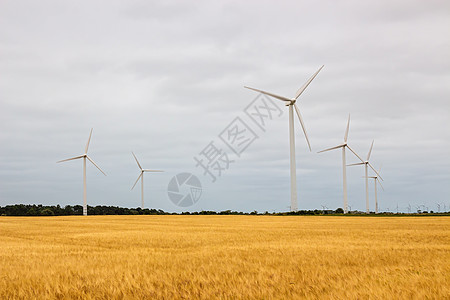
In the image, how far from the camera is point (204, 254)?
16.0 metres

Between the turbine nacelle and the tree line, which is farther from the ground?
the turbine nacelle

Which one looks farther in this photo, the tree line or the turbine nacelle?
the tree line

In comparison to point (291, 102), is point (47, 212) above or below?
below

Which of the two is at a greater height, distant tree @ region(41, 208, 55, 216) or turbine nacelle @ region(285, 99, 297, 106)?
turbine nacelle @ region(285, 99, 297, 106)

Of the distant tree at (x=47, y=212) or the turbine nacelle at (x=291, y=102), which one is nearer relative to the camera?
the turbine nacelle at (x=291, y=102)

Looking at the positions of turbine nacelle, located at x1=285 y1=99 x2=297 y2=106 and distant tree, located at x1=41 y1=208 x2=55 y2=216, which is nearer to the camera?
turbine nacelle, located at x1=285 y1=99 x2=297 y2=106

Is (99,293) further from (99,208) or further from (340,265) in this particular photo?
(99,208)

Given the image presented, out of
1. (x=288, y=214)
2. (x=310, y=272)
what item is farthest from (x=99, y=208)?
(x=310, y=272)

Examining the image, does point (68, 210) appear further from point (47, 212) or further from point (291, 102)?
point (291, 102)

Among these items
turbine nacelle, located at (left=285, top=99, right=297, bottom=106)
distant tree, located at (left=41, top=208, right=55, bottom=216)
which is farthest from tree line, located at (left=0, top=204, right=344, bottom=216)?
turbine nacelle, located at (left=285, top=99, right=297, bottom=106)

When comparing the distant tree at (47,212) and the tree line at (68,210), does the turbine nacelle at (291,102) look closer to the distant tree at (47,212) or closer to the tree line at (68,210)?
the tree line at (68,210)

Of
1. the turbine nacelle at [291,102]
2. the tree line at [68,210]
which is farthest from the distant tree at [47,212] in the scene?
the turbine nacelle at [291,102]

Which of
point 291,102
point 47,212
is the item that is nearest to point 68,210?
point 47,212

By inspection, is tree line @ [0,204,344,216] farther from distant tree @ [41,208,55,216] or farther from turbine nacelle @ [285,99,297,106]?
Answer: turbine nacelle @ [285,99,297,106]
